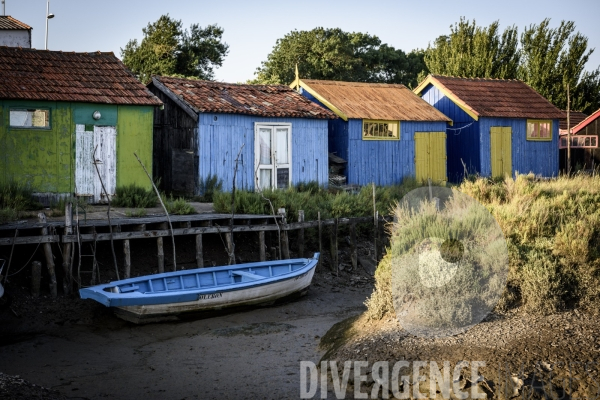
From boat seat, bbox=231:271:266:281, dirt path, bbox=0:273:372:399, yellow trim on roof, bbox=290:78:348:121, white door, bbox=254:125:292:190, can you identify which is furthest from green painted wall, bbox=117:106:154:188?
yellow trim on roof, bbox=290:78:348:121

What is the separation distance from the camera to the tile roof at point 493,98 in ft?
95.2

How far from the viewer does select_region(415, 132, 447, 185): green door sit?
2694 centimetres

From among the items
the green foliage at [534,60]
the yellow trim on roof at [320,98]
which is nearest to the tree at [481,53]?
the green foliage at [534,60]

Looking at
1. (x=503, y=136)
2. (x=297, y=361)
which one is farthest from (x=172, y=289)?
(x=503, y=136)

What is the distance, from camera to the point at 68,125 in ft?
64.7

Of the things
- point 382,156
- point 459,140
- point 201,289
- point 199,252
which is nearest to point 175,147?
point 199,252

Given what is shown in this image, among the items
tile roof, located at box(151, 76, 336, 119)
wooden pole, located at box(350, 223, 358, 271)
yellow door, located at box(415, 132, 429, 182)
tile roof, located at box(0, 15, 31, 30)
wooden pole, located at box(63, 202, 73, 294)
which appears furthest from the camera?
tile roof, located at box(0, 15, 31, 30)

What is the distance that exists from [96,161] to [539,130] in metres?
18.6

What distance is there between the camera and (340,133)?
1016 inches

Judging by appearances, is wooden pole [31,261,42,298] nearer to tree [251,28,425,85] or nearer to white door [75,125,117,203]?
white door [75,125,117,203]

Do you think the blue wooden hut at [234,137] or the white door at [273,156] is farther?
the white door at [273,156]

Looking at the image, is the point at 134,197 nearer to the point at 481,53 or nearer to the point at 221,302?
the point at 221,302

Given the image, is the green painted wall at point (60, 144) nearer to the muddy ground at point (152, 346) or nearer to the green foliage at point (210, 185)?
the green foliage at point (210, 185)

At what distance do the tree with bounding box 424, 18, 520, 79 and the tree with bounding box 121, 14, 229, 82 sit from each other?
14.5 meters
